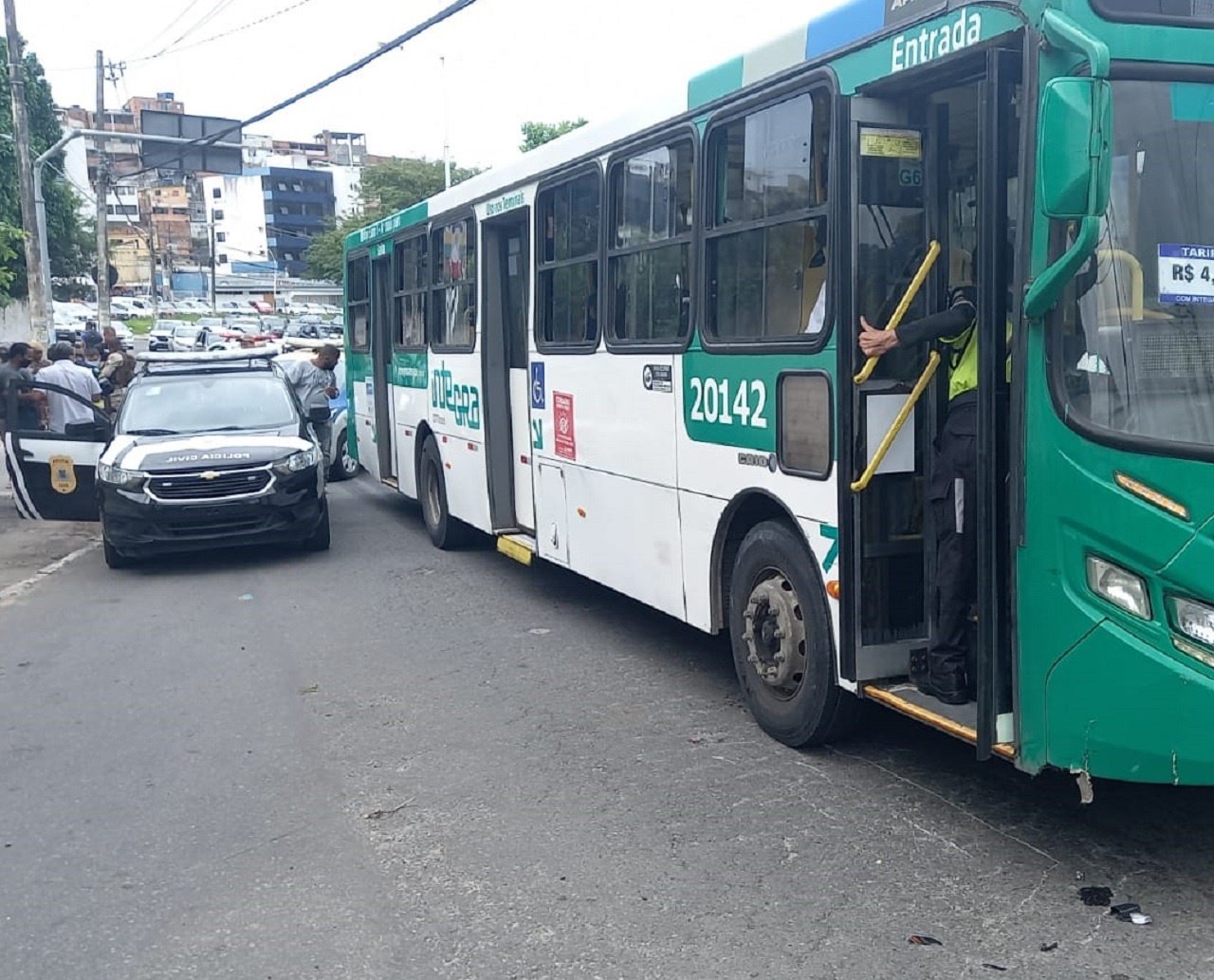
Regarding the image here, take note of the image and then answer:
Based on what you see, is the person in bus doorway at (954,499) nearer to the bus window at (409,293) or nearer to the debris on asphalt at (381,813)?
the debris on asphalt at (381,813)

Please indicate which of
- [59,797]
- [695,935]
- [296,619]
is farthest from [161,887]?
[296,619]

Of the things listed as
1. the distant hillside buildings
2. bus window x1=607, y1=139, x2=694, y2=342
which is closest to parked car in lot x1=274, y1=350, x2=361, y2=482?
bus window x1=607, y1=139, x2=694, y2=342

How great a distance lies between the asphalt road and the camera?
3.94 meters

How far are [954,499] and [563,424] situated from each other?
12.8 ft

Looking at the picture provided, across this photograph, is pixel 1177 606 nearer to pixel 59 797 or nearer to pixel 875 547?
pixel 875 547

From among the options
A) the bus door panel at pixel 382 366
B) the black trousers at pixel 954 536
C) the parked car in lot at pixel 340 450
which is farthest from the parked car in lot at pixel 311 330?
the black trousers at pixel 954 536

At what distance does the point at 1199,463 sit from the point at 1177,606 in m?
0.43

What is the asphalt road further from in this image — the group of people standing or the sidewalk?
the group of people standing

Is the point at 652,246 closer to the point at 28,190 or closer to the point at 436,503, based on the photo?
the point at 436,503

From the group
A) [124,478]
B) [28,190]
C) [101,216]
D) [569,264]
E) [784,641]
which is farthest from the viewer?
[101,216]

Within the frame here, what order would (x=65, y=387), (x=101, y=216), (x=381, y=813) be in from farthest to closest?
(x=101, y=216), (x=65, y=387), (x=381, y=813)

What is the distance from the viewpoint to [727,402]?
5965 millimetres

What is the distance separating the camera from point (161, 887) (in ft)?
14.9

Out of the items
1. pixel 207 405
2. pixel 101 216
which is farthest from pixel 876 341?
pixel 101 216
